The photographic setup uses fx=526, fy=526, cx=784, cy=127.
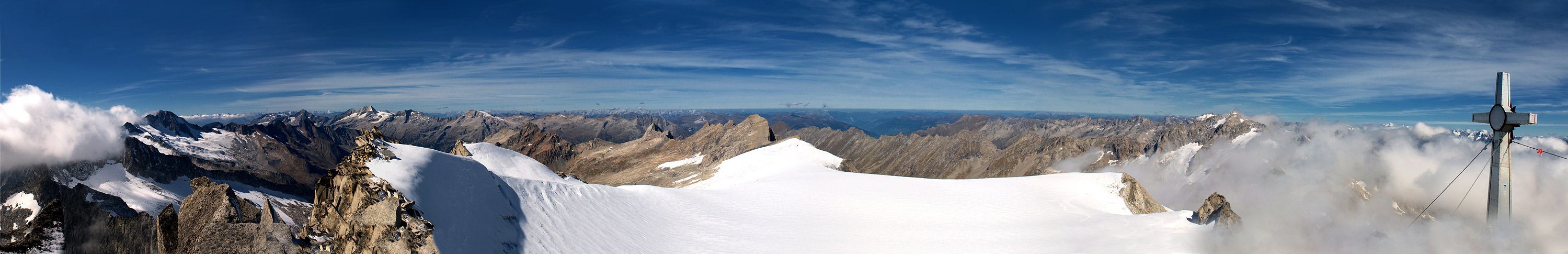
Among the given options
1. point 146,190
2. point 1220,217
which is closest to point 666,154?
point 146,190

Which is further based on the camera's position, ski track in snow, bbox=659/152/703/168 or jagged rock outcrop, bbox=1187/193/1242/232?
ski track in snow, bbox=659/152/703/168

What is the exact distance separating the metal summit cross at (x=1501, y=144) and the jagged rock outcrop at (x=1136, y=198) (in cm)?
1466

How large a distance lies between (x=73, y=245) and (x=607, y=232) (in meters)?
34.5

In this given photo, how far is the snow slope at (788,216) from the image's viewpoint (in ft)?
52.2

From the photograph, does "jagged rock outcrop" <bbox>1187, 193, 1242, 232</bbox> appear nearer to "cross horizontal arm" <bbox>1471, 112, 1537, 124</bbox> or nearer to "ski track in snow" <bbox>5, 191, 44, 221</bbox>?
"cross horizontal arm" <bbox>1471, 112, 1537, 124</bbox>

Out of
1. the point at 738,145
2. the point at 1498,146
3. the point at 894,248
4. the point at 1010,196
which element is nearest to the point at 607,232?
the point at 894,248

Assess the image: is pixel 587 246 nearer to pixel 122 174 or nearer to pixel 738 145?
pixel 738 145

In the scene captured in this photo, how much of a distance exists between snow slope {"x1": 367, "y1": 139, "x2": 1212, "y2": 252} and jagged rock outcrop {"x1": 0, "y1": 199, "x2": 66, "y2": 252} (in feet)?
18.4

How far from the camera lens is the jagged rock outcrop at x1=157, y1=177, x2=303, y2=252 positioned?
10602 mm

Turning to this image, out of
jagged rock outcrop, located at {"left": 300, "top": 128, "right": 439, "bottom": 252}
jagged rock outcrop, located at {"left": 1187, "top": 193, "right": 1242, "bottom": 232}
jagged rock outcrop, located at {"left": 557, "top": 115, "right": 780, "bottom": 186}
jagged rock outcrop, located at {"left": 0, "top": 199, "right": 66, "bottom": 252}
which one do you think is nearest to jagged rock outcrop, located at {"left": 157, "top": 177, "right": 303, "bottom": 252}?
jagged rock outcrop, located at {"left": 300, "top": 128, "right": 439, "bottom": 252}

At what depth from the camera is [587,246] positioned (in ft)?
58.1

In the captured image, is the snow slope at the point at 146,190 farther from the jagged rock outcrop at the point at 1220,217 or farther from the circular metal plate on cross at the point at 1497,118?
the circular metal plate on cross at the point at 1497,118

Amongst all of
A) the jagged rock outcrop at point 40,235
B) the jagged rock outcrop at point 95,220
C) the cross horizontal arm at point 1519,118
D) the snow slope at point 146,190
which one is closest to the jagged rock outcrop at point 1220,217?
the cross horizontal arm at point 1519,118

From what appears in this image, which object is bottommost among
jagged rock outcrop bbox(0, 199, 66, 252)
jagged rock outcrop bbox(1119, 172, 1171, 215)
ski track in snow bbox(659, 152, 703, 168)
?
ski track in snow bbox(659, 152, 703, 168)
